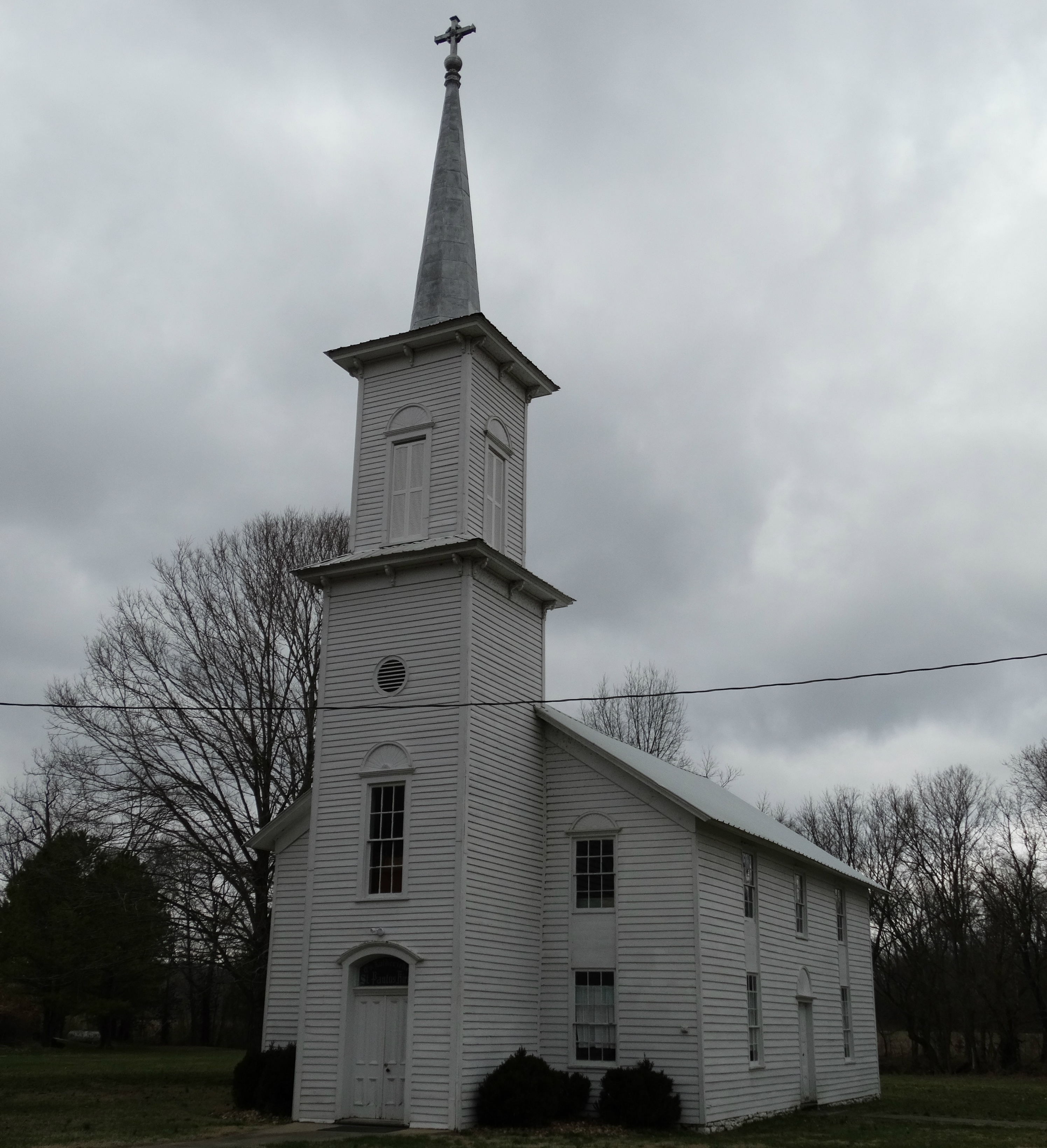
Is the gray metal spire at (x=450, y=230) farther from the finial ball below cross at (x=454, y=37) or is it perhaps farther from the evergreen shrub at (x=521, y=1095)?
the evergreen shrub at (x=521, y=1095)

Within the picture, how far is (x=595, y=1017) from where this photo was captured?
20875 mm

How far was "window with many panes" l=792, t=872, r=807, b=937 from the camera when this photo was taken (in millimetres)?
27000

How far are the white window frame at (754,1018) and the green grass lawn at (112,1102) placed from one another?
946 centimetres

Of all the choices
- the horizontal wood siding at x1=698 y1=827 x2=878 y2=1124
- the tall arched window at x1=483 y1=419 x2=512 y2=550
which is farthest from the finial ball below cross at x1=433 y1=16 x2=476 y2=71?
the horizontal wood siding at x1=698 y1=827 x2=878 y2=1124

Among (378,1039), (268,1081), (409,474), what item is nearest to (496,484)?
(409,474)

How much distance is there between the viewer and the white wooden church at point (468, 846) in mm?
19578

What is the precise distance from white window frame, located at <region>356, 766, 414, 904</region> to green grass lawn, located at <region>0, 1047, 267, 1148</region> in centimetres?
433

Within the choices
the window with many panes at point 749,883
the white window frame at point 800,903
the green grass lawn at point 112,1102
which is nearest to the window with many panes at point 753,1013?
the window with many panes at point 749,883

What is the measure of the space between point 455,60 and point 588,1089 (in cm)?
2243

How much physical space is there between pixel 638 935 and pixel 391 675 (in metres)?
6.64

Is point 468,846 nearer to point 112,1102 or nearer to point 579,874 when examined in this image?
point 579,874

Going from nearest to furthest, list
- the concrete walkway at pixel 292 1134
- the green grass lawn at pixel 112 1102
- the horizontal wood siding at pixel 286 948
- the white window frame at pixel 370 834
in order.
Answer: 1. the concrete walkway at pixel 292 1134
2. the green grass lawn at pixel 112 1102
3. the white window frame at pixel 370 834
4. the horizontal wood siding at pixel 286 948

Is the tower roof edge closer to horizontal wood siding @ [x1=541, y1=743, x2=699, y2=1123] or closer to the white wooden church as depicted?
the white wooden church

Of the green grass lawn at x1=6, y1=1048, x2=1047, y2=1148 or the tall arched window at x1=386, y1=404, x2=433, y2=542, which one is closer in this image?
the green grass lawn at x1=6, y1=1048, x2=1047, y2=1148
